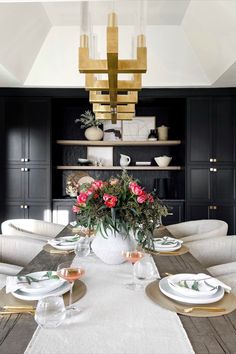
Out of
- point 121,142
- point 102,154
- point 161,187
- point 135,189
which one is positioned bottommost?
point 161,187

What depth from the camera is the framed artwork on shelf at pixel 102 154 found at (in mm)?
4719

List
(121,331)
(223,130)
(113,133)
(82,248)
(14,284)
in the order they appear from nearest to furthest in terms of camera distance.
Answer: (121,331) < (14,284) < (82,248) < (223,130) < (113,133)

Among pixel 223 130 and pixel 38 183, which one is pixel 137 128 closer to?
pixel 223 130

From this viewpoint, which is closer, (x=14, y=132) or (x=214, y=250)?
(x=214, y=250)

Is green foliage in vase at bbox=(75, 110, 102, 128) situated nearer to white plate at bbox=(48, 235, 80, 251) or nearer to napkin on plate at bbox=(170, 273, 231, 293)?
white plate at bbox=(48, 235, 80, 251)

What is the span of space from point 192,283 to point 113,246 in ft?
1.65

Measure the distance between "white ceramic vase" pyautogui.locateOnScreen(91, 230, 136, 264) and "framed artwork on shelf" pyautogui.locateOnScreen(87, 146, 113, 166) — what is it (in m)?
3.10

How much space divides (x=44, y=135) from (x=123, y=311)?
3452 mm

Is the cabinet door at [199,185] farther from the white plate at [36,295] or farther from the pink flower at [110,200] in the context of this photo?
the white plate at [36,295]

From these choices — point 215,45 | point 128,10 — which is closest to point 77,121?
point 128,10

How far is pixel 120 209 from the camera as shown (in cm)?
160

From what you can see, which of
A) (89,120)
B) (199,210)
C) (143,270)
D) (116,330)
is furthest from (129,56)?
(116,330)

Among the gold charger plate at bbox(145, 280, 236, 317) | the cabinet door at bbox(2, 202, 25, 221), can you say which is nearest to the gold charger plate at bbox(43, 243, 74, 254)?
the gold charger plate at bbox(145, 280, 236, 317)

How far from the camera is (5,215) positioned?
169 inches
